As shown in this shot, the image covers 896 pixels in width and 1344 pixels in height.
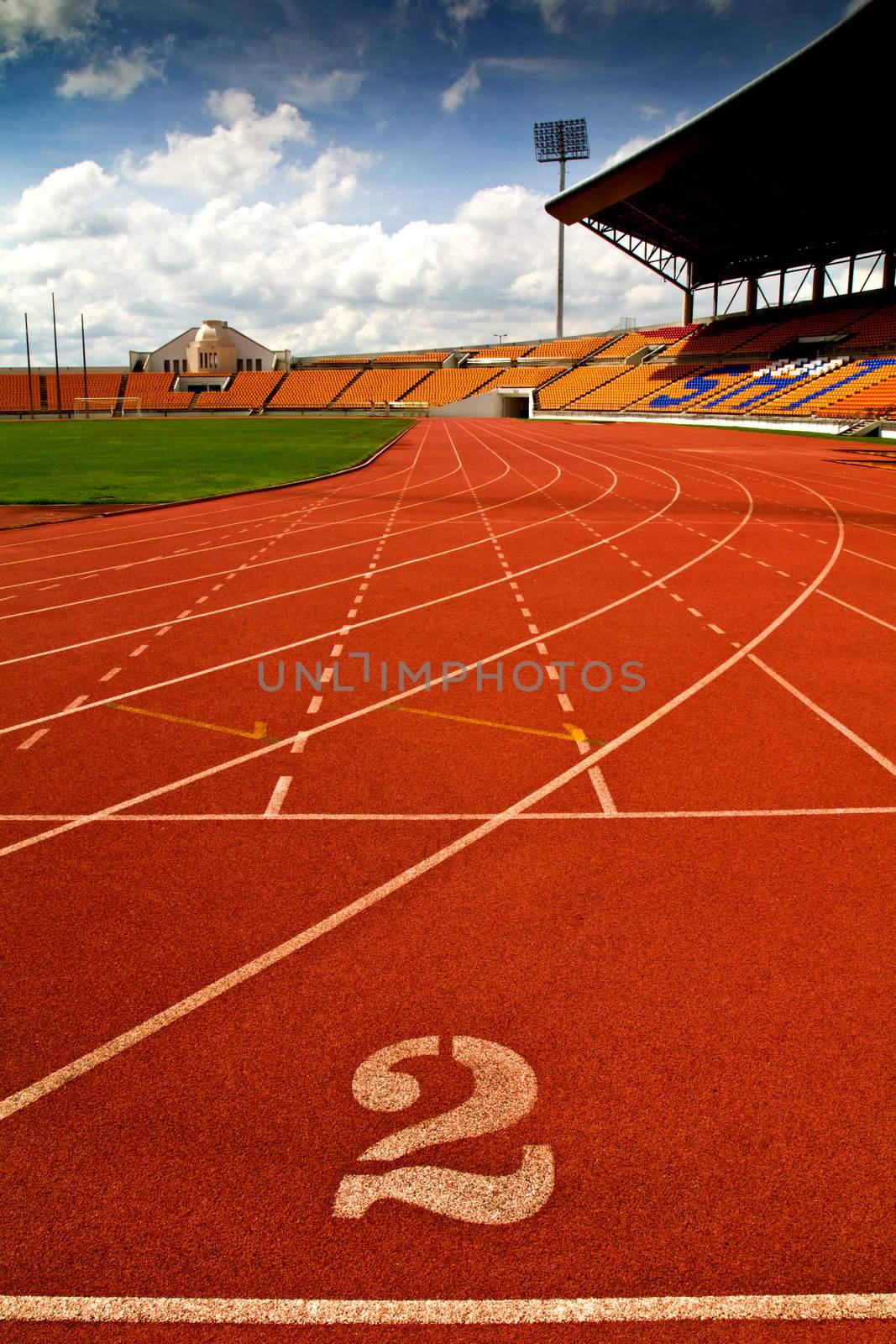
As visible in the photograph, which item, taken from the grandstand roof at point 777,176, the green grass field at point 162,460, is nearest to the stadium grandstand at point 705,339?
the grandstand roof at point 777,176

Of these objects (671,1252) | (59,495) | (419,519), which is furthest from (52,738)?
(59,495)

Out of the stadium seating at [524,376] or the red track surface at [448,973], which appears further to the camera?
the stadium seating at [524,376]

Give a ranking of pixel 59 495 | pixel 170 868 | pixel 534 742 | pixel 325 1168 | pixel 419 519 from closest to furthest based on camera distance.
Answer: pixel 325 1168 < pixel 170 868 < pixel 534 742 < pixel 419 519 < pixel 59 495

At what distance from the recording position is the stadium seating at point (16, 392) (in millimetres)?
93438

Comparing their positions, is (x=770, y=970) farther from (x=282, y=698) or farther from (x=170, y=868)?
(x=282, y=698)

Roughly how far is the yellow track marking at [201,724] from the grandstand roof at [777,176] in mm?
34677

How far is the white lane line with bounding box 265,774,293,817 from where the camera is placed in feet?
19.4

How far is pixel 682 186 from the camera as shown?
5028 cm

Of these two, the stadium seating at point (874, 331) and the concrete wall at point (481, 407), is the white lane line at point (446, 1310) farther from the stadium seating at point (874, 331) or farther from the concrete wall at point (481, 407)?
the concrete wall at point (481, 407)

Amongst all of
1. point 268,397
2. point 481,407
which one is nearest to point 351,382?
point 268,397

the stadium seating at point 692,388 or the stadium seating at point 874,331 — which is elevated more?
the stadium seating at point 874,331

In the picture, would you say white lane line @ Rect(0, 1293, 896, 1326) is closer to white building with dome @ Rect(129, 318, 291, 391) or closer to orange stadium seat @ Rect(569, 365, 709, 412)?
orange stadium seat @ Rect(569, 365, 709, 412)

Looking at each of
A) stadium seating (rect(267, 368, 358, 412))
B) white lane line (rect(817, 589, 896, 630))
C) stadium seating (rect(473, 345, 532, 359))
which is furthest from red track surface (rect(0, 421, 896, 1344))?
stadium seating (rect(473, 345, 532, 359))

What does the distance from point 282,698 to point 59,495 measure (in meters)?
17.5
